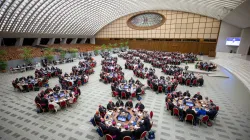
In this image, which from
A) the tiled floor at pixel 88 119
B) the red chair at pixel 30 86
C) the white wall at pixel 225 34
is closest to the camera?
the tiled floor at pixel 88 119

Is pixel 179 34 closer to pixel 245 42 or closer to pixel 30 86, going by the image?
pixel 245 42

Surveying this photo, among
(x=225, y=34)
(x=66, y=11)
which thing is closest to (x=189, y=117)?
(x=225, y=34)

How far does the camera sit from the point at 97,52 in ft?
117

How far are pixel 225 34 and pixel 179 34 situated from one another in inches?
411

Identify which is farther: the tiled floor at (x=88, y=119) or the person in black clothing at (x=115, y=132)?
the tiled floor at (x=88, y=119)

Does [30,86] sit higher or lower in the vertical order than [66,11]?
lower

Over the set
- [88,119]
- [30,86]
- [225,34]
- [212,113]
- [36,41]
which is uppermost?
[225,34]

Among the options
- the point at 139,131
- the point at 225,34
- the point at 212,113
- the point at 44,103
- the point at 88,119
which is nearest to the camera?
the point at 139,131

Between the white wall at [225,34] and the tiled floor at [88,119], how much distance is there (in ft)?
79.6

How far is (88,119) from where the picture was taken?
8562 millimetres

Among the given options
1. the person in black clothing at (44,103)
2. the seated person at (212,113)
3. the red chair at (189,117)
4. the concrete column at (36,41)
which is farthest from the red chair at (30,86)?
the concrete column at (36,41)

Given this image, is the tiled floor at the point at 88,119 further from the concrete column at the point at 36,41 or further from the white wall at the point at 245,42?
the concrete column at the point at 36,41

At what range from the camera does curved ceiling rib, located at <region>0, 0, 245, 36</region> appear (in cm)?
2478

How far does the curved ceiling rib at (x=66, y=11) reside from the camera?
24.8m
